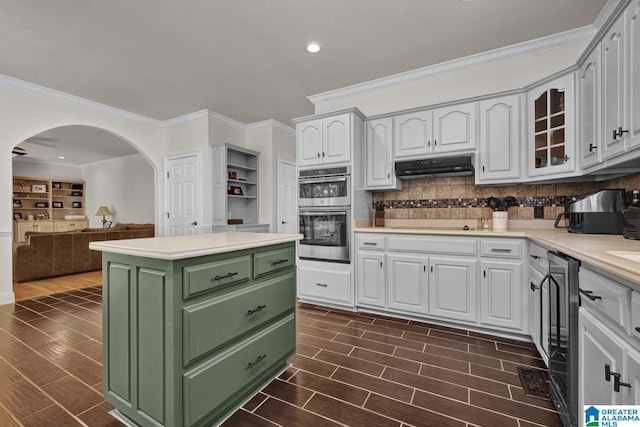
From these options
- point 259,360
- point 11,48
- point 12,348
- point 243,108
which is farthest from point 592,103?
point 11,48

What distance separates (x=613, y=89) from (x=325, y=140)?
2475 mm

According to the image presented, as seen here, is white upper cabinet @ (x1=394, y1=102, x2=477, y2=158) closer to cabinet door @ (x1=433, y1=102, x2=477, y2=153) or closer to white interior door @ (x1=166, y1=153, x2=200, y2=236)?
cabinet door @ (x1=433, y1=102, x2=477, y2=153)

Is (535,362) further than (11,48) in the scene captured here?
No

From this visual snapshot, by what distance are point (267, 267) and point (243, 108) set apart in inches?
153

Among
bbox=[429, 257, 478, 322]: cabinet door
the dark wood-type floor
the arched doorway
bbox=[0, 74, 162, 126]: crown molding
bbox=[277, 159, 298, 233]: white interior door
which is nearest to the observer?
the dark wood-type floor

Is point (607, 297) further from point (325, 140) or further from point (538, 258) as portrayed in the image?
point (325, 140)

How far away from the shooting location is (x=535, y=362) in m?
2.28

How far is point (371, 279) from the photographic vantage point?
3303 millimetres

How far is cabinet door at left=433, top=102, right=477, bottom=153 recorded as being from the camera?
10.4ft

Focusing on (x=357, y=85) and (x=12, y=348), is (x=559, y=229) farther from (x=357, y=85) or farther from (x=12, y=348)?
(x=12, y=348)

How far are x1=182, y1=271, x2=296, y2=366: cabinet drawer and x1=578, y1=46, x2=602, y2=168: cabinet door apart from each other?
244 cm

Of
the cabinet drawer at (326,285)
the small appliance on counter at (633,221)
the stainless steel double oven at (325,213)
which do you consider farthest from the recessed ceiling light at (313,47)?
the small appliance on counter at (633,221)

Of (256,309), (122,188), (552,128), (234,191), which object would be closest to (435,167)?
(552,128)

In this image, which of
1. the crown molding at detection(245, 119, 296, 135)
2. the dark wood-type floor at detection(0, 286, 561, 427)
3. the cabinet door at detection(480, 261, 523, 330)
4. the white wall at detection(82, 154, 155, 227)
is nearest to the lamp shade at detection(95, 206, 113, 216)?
the white wall at detection(82, 154, 155, 227)
